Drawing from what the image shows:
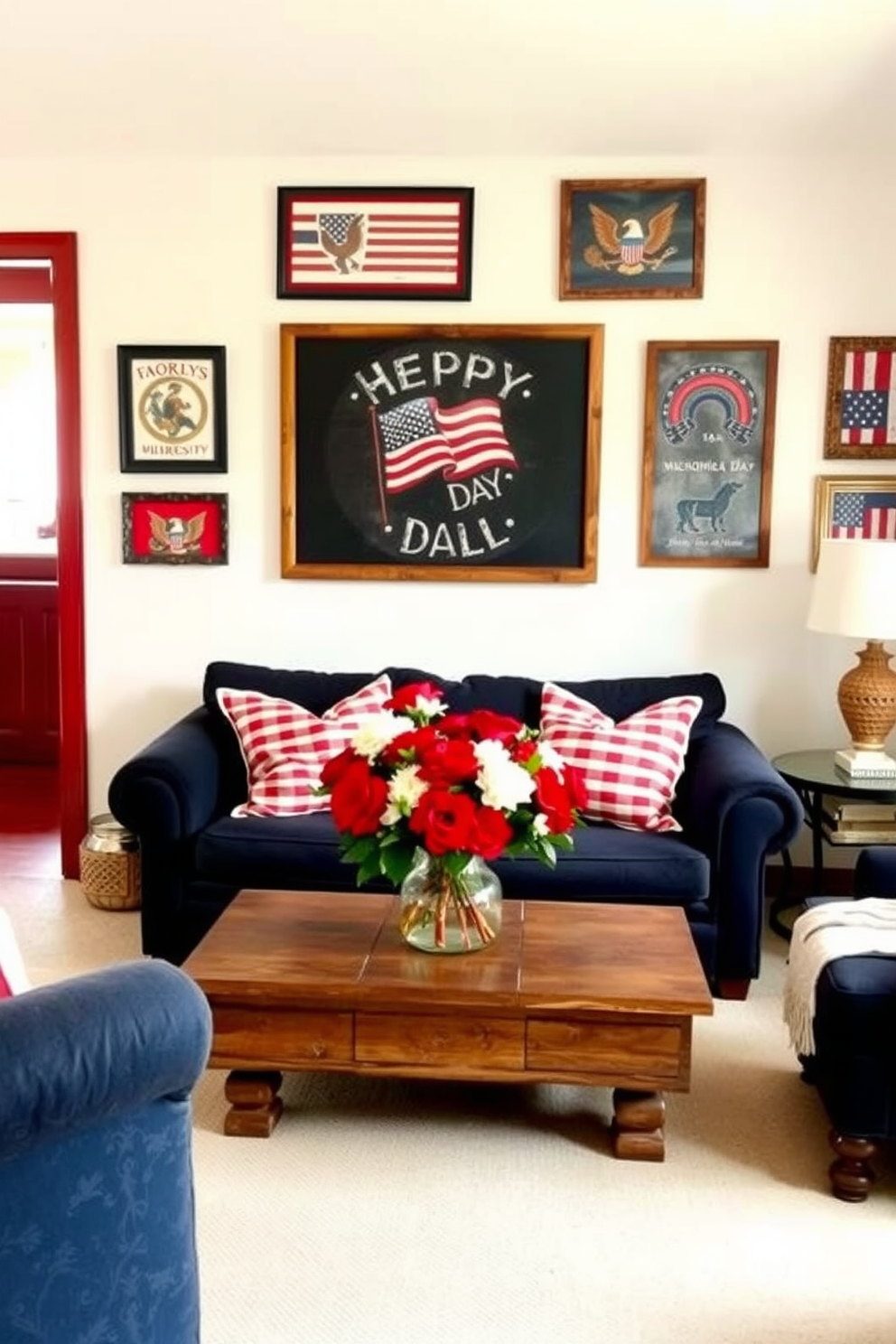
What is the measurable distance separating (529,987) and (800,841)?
2089 millimetres

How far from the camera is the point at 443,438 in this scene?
4117 mm

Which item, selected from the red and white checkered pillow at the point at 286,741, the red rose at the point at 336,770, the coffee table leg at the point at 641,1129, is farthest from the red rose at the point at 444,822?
the red and white checkered pillow at the point at 286,741

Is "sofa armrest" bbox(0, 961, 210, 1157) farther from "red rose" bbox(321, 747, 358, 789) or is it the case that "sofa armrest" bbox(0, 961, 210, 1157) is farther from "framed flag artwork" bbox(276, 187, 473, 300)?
"framed flag artwork" bbox(276, 187, 473, 300)

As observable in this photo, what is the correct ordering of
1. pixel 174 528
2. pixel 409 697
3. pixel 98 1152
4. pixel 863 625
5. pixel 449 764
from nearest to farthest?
pixel 98 1152, pixel 449 764, pixel 409 697, pixel 863 625, pixel 174 528

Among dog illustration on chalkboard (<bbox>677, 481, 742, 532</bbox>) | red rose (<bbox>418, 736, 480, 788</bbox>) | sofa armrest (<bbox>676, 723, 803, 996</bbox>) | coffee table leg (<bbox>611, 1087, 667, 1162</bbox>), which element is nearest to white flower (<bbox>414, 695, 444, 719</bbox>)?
red rose (<bbox>418, 736, 480, 788</bbox>)

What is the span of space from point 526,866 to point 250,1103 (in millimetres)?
1026

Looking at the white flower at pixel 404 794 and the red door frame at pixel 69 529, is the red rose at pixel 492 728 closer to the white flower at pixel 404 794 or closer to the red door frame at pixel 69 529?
the white flower at pixel 404 794

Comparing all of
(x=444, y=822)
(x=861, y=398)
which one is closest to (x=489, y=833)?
(x=444, y=822)

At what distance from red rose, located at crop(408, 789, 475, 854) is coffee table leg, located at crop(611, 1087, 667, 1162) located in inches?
26.5

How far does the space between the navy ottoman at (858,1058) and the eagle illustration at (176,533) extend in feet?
8.70

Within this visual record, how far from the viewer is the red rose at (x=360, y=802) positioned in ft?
8.15

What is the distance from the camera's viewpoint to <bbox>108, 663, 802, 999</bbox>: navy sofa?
329 centimetres

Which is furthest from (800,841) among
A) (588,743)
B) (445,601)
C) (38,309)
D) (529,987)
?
(38,309)

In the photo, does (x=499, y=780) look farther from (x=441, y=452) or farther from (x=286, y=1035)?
(x=441, y=452)
